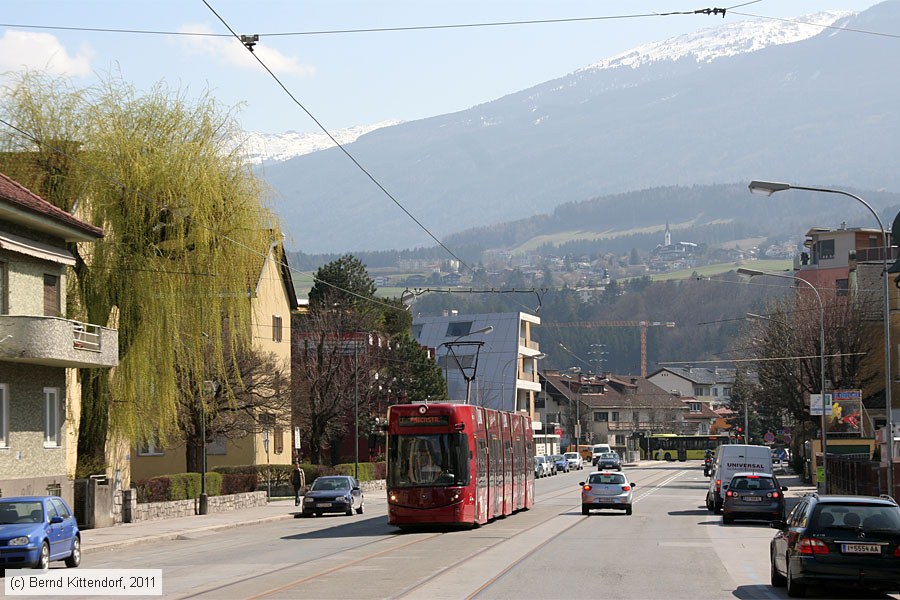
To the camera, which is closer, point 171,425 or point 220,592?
point 220,592

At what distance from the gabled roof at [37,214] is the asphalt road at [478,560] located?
918 centimetres

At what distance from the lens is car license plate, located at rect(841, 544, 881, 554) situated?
54.5 feet

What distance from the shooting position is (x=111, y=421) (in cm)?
3828

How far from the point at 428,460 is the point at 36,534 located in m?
11.7

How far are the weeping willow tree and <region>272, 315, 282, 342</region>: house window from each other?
1047 inches

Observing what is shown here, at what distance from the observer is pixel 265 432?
61281 mm

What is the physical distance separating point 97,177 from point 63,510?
49.7 ft

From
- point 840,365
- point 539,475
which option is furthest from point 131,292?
point 539,475

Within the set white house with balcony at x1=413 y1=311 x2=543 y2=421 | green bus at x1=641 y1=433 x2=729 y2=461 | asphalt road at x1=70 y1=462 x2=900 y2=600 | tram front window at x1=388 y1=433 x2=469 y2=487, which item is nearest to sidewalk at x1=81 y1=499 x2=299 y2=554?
asphalt road at x1=70 y1=462 x2=900 y2=600

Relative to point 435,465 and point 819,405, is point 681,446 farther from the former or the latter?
point 435,465

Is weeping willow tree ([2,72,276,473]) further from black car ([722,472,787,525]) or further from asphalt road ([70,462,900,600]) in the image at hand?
black car ([722,472,787,525])

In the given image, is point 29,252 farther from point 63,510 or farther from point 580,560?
point 580,560

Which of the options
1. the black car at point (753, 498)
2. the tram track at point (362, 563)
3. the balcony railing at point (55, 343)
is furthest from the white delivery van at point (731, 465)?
the balcony railing at point (55, 343)

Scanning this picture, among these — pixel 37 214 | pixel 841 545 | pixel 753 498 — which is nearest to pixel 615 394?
pixel 753 498
